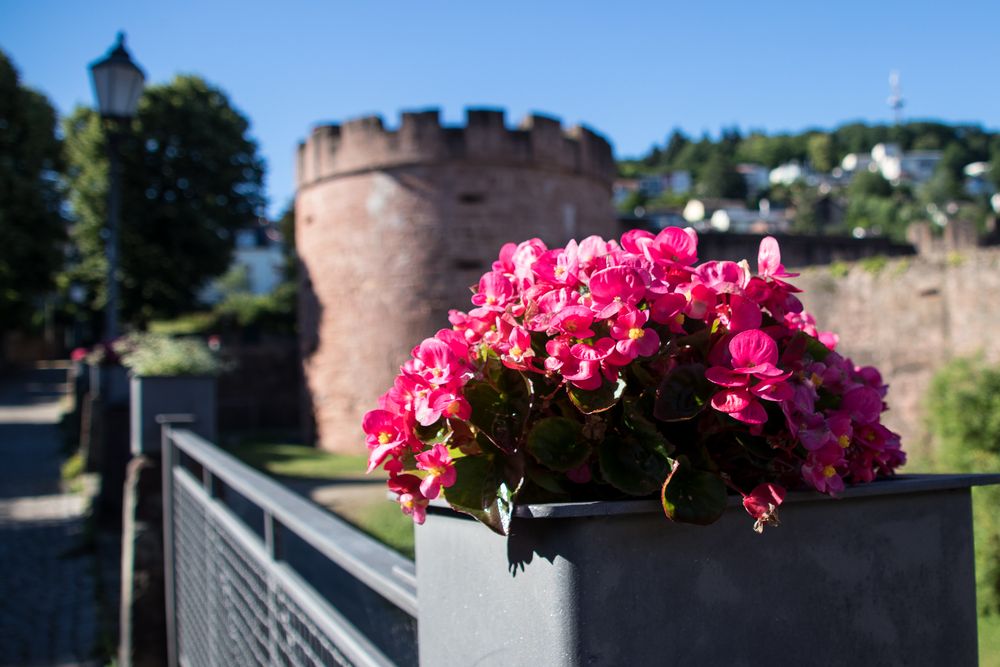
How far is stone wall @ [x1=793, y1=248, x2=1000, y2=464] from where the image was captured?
14133mm

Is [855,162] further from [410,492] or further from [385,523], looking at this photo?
[410,492]

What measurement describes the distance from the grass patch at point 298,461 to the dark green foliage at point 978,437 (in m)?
7.65

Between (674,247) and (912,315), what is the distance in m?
15.0

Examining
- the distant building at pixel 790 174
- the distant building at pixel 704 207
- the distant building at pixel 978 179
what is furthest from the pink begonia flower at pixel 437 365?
the distant building at pixel 790 174

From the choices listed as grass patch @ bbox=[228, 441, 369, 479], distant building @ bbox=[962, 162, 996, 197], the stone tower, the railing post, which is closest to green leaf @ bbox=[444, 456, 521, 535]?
the railing post

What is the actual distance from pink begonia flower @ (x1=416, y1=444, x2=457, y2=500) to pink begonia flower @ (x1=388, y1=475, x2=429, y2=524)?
5cm

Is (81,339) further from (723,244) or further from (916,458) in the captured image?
(916,458)

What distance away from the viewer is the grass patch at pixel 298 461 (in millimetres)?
15562

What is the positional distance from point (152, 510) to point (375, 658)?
365cm

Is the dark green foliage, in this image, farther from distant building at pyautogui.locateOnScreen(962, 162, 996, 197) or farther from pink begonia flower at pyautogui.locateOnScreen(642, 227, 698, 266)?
distant building at pyautogui.locateOnScreen(962, 162, 996, 197)

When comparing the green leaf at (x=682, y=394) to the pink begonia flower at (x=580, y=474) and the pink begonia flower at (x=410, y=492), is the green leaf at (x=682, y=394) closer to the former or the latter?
the pink begonia flower at (x=580, y=474)

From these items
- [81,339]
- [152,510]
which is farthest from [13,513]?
[81,339]

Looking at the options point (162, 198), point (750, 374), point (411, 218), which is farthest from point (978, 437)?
point (162, 198)

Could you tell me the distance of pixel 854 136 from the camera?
146 meters
